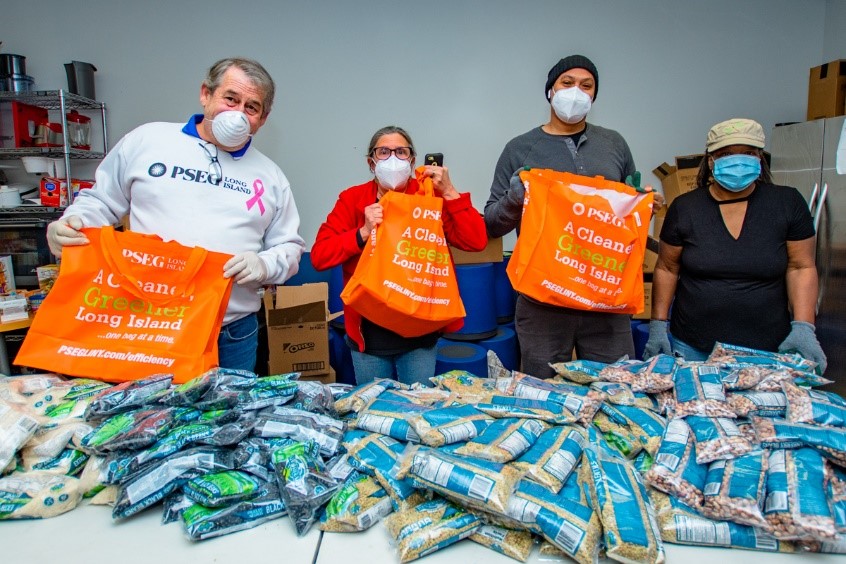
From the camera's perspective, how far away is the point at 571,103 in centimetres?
187

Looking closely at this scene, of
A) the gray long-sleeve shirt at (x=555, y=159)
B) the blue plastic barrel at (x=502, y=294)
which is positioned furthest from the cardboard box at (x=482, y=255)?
the gray long-sleeve shirt at (x=555, y=159)

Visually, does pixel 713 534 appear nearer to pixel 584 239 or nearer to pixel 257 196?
pixel 584 239

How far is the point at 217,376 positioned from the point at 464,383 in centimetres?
67

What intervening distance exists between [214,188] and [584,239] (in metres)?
1.21

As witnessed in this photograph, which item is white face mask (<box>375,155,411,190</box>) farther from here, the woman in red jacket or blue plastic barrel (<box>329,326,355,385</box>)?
blue plastic barrel (<box>329,326,355,385</box>)

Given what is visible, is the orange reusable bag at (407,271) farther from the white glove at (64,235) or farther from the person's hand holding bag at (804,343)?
the person's hand holding bag at (804,343)

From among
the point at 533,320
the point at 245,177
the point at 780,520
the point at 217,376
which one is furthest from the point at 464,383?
the point at 245,177

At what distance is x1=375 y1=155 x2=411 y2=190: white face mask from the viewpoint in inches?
67.9

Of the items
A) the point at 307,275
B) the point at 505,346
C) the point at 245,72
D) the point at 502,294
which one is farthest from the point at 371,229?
the point at 307,275

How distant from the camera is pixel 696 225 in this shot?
182cm

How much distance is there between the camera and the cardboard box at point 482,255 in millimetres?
3357

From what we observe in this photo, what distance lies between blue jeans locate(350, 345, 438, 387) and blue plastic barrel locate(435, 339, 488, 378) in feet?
2.99

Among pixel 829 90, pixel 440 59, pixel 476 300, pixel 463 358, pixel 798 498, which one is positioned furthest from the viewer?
pixel 440 59

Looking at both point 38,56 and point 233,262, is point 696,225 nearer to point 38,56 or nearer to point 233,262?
point 233,262
